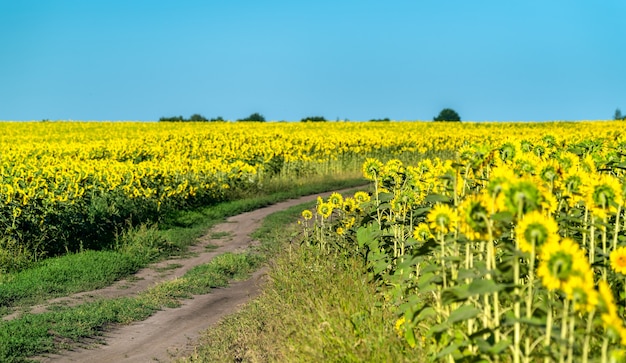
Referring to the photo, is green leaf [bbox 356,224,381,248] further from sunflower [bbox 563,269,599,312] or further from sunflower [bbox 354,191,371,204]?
sunflower [bbox 563,269,599,312]

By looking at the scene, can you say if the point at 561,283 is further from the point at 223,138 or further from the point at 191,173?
the point at 223,138

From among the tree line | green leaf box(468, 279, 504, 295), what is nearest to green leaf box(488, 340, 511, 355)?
green leaf box(468, 279, 504, 295)

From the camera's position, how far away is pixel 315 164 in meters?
28.7

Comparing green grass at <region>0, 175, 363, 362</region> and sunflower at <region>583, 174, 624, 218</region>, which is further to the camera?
green grass at <region>0, 175, 363, 362</region>

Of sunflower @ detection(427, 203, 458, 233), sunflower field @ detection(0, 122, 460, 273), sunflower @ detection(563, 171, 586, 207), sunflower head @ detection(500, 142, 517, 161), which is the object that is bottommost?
sunflower field @ detection(0, 122, 460, 273)

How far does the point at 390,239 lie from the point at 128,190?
9642mm

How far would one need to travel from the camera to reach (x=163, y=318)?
10195 millimetres

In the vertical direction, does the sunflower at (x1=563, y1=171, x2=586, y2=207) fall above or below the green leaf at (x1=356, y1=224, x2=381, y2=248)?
above

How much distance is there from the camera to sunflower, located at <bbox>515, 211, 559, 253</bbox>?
3.79 meters

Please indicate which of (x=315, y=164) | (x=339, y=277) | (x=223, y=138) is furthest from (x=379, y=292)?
(x=223, y=138)

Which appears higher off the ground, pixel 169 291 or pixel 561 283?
pixel 561 283

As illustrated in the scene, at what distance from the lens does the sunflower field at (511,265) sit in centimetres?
382

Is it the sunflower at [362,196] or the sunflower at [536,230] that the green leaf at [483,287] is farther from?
the sunflower at [362,196]

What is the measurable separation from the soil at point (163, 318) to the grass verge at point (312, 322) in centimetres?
44
